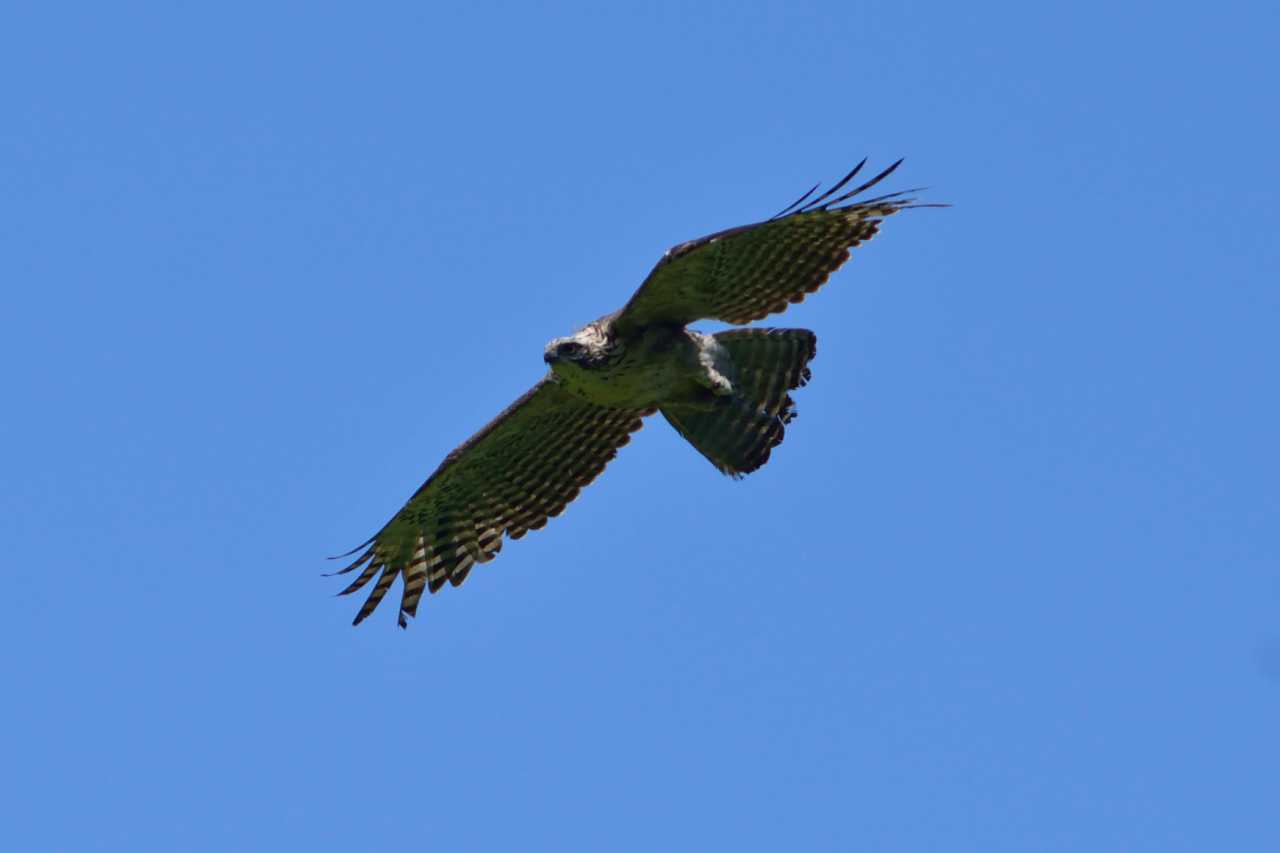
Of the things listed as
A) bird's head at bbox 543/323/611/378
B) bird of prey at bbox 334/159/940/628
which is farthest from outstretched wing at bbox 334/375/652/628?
bird's head at bbox 543/323/611/378

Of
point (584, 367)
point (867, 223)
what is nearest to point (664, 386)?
point (584, 367)

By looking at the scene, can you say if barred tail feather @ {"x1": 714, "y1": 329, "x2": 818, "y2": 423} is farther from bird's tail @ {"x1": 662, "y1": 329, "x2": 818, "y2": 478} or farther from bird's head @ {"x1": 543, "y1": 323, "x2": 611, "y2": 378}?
bird's head @ {"x1": 543, "y1": 323, "x2": 611, "y2": 378}

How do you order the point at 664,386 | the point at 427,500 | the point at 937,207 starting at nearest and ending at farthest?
1. the point at 937,207
2. the point at 664,386
3. the point at 427,500

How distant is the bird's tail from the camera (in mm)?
17891

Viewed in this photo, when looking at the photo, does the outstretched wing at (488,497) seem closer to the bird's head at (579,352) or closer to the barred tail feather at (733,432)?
the barred tail feather at (733,432)

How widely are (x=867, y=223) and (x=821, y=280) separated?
0.64 m

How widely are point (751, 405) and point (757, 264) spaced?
1.32m

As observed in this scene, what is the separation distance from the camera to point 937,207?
1689 centimetres

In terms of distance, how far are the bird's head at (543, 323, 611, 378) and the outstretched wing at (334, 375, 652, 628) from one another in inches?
52.0

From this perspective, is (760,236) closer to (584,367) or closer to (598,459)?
(584,367)

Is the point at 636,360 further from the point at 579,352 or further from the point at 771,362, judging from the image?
the point at 771,362

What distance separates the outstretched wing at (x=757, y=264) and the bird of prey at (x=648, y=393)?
12 mm

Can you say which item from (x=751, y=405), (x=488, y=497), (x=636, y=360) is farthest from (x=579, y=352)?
(x=488, y=497)

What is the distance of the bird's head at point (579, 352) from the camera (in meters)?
17.5
